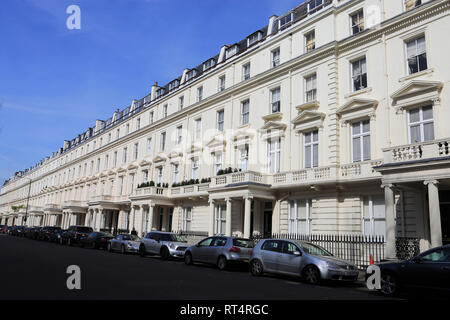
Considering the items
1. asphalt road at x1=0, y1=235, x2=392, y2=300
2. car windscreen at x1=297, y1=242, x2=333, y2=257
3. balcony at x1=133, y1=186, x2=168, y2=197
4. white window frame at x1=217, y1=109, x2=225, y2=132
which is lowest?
asphalt road at x1=0, y1=235, x2=392, y2=300

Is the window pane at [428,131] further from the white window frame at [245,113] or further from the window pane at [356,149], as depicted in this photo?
the white window frame at [245,113]

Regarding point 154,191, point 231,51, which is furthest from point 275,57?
point 154,191

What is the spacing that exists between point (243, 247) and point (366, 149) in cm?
826

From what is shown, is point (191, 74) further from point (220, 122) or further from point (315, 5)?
point (315, 5)

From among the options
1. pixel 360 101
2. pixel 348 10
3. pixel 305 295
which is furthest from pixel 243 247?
pixel 348 10

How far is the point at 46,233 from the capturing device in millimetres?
39375

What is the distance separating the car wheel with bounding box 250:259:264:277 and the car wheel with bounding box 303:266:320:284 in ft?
7.74

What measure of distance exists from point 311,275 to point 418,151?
688cm

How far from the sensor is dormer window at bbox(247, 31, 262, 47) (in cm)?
2814

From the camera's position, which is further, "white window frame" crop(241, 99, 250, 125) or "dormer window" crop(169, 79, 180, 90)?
"dormer window" crop(169, 79, 180, 90)

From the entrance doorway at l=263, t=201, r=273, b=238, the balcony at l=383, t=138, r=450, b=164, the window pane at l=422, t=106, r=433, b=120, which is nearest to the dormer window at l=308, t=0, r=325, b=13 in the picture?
the window pane at l=422, t=106, r=433, b=120

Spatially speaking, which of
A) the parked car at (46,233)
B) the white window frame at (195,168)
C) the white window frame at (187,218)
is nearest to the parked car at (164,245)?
the white window frame at (187,218)

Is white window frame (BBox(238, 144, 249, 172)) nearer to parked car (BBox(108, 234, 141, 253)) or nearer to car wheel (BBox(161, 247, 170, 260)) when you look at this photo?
car wheel (BBox(161, 247, 170, 260))
